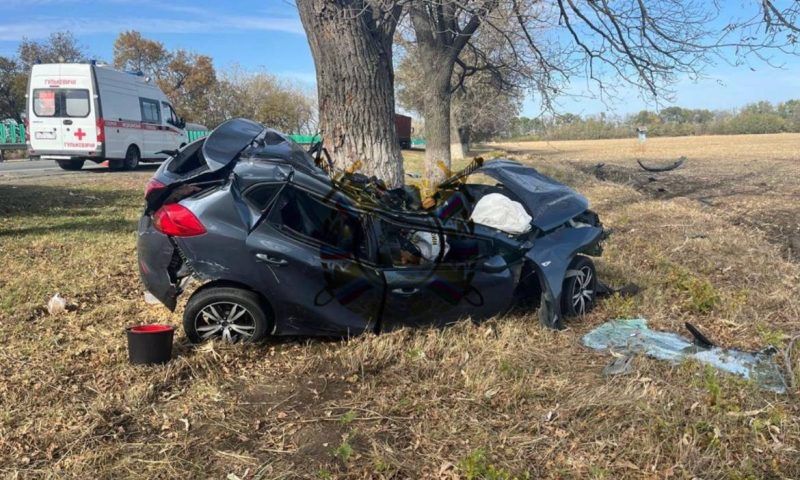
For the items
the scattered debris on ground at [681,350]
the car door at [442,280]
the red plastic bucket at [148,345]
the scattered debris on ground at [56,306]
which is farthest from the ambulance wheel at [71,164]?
the scattered debris on ground at [681,350]

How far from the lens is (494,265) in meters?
4.61

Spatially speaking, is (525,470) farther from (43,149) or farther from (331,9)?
(43,149)

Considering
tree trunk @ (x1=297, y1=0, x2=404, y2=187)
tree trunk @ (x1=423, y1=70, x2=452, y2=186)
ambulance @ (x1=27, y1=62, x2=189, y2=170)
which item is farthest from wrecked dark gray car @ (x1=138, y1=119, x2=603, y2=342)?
ambulance @ (x1=27, y1=62, x2=189, y2=170)

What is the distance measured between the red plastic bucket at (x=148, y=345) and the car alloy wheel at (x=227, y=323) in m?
0.29

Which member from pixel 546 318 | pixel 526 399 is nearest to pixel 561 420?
pixel 526 399

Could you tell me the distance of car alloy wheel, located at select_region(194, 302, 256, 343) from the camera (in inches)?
163

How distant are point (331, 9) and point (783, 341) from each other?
5177 millimetres

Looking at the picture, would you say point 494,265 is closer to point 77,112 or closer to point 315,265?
point 315,265

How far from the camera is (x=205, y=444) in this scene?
3.08 metres

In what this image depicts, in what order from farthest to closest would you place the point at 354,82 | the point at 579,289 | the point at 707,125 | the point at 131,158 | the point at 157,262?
the point at 707,125 → the point at 131,158 → the point at 354,82 → the point at 579,289 → the point at 157,262

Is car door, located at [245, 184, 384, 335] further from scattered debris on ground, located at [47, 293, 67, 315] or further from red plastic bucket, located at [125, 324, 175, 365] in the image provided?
scattered debris on ground, located at [47, 293, 67, 315]

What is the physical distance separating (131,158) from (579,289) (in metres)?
16.5

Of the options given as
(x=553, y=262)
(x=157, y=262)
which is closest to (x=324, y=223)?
(x=157, y=262)

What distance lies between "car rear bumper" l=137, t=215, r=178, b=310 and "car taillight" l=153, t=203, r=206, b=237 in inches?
2.4
